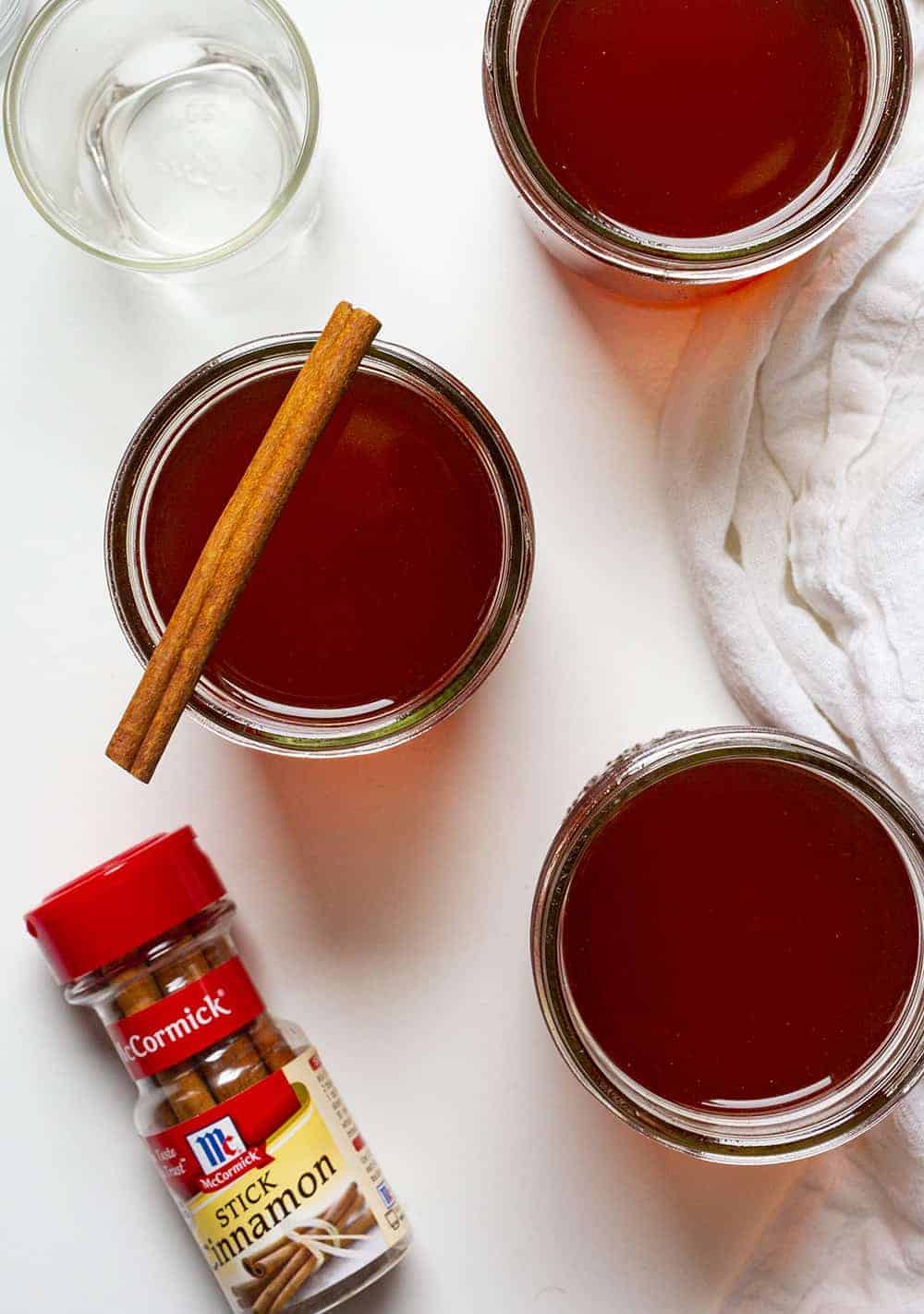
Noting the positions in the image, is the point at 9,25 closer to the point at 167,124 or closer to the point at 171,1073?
the point at 167,124

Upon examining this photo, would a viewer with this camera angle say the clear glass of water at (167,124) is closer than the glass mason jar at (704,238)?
No

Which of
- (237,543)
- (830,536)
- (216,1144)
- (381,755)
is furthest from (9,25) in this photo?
(216,1144)

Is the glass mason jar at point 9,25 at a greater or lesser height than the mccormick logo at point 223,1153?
Answer: greater

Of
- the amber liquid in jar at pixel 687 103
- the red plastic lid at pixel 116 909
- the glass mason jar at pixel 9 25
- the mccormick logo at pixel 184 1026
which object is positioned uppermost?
the glass mason jar at pixel 9 25

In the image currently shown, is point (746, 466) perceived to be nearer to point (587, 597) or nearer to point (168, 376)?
point (587, 597)

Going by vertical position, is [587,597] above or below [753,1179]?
above

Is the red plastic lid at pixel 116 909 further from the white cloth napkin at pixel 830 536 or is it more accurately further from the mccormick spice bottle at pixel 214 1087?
the white cloth napkin at pixel 830 536

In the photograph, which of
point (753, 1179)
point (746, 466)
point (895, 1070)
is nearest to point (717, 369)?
point (746, 466)

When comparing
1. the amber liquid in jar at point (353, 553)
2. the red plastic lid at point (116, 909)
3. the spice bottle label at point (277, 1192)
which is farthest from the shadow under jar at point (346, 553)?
the spice bottle label at point (277, 1192)
